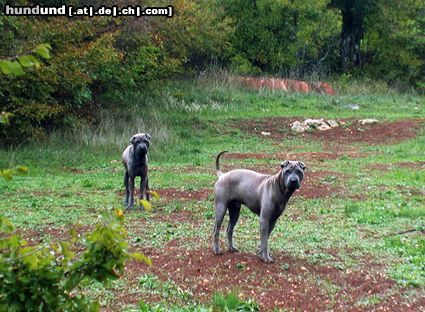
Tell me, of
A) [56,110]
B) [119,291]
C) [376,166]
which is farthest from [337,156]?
[119,291]

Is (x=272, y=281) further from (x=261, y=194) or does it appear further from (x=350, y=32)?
(x=350, y=32)

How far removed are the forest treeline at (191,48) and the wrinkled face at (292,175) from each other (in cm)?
305

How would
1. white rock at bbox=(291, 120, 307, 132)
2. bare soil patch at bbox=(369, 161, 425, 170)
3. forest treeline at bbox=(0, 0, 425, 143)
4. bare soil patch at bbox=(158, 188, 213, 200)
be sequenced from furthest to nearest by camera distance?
white rock at bbox=(291, 120, 307, 132)
forest treeline at bbox=(0, 0, 425, 143)
bare soil patch at bbox=(369, 161, 425, 170)
bare soil patch at bbox=(158, 188, 213, 200)

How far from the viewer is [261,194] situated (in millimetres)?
7738

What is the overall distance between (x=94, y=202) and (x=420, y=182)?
23.3 ft

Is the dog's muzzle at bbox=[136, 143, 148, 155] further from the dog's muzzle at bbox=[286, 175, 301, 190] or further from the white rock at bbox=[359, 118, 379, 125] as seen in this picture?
the white rock at bbox=[359, 118, 379, 125]

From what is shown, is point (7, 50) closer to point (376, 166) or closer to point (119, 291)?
point (376, 166)

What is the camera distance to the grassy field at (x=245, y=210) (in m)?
6.79

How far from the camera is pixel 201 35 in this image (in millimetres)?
28859

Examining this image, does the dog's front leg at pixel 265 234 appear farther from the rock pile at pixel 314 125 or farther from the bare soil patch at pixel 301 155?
the rock pile at pixel 314 125

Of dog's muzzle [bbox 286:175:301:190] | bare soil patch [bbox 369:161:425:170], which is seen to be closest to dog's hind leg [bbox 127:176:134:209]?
dog's muzzle [bbox 286:175:301:190]

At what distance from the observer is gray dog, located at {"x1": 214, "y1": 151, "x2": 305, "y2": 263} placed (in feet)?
24.2

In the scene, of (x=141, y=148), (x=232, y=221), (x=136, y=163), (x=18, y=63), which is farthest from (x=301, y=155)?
(x=18, y=63)

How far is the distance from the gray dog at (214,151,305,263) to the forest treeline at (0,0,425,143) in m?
2.86
